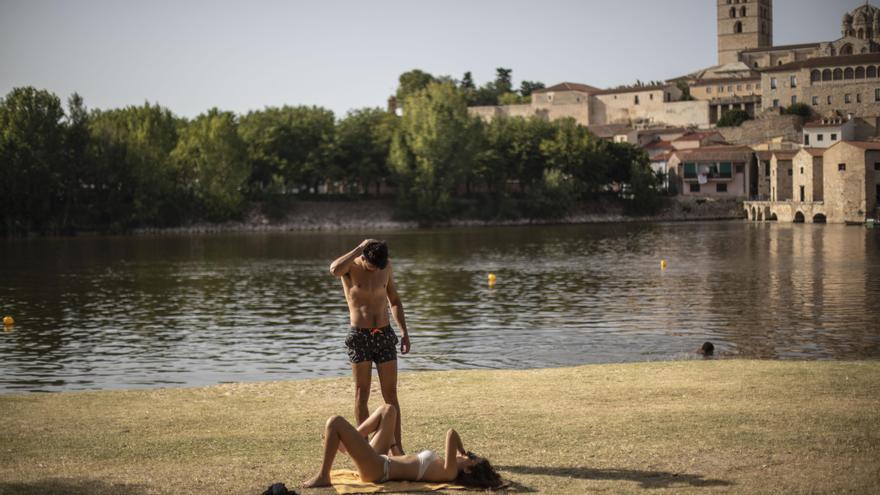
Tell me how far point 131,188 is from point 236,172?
11.2m

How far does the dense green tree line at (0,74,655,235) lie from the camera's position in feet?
337

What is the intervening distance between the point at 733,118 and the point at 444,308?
5346 inches

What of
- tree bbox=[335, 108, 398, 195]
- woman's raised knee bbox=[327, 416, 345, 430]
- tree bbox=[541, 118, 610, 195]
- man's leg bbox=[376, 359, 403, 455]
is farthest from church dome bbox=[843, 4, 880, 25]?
woman's raised knee bbox=[327, 416, 345, 430]

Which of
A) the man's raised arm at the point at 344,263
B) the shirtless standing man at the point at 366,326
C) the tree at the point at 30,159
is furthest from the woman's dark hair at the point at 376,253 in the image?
the tree at the point at 30,159

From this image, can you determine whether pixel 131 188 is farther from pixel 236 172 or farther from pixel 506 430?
pixel 506 430

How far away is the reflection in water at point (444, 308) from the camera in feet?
85.8

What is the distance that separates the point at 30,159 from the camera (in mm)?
100500

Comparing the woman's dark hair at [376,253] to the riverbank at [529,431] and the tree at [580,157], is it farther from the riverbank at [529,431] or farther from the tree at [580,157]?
the tree at [580,157]

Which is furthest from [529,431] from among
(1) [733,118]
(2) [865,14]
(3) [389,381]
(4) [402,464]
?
(2) [865,14]

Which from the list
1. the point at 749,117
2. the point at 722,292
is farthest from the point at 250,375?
the point at 749,117

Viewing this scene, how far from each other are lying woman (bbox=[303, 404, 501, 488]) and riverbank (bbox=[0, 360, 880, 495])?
0.37m

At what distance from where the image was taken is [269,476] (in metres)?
11.3

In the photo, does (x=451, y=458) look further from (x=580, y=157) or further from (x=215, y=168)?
(x=580, y=157)

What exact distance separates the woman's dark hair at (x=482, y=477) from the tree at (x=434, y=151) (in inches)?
4140
